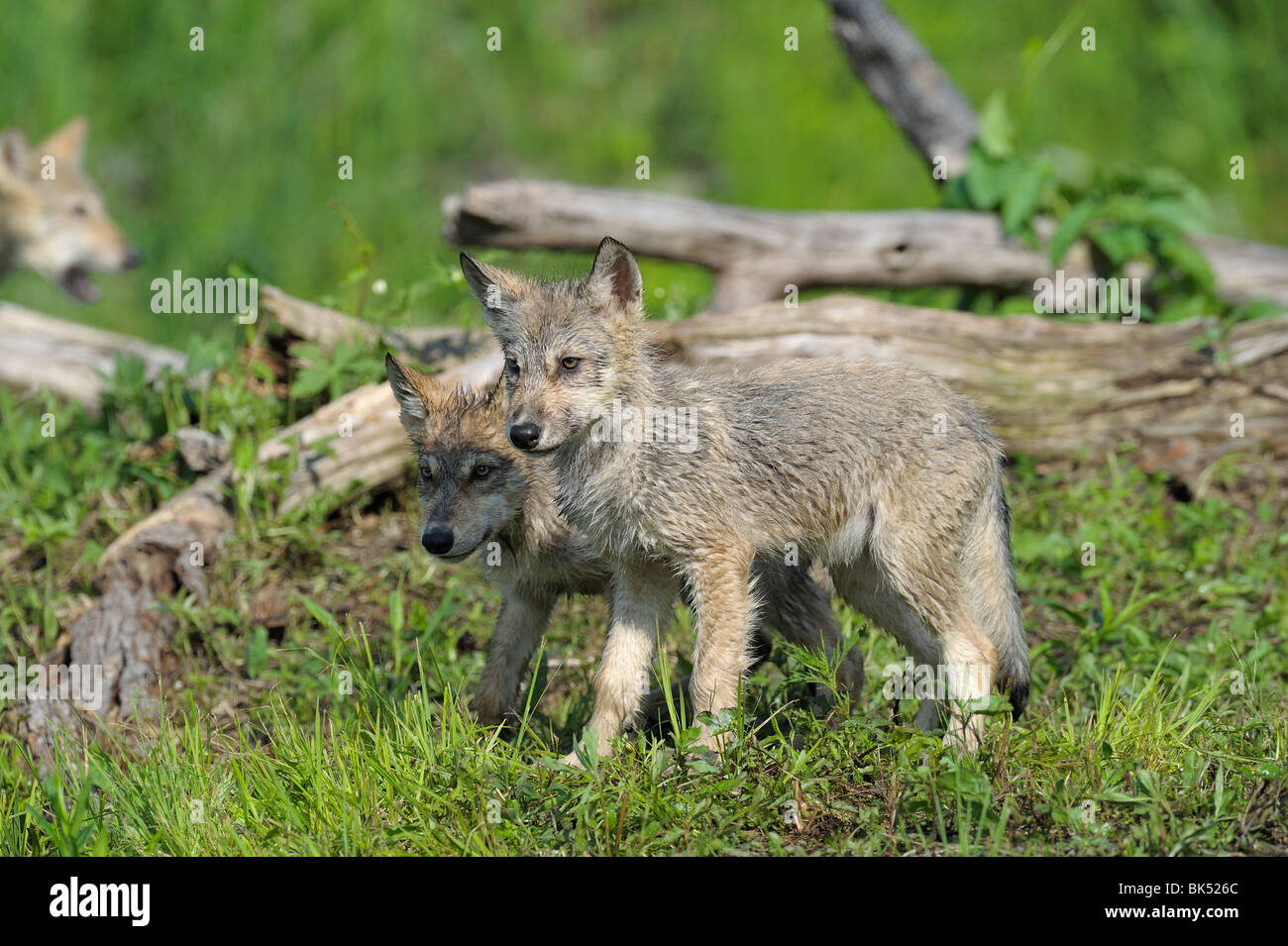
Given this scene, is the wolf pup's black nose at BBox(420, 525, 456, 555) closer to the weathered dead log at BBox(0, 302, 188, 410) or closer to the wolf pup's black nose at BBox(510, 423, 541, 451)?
the wolf pup's black nose at BBox(510, 423, 541, 451)

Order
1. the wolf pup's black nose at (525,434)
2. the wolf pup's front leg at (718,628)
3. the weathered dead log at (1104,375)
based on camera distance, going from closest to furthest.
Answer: the wolf pup's black nose at (525,434)
the wolf pup's front leg at (718,628)
the weathered dead log at (1104,375)

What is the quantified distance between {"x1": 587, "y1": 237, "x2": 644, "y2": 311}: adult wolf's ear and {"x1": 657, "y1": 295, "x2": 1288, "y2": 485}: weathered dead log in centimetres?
228

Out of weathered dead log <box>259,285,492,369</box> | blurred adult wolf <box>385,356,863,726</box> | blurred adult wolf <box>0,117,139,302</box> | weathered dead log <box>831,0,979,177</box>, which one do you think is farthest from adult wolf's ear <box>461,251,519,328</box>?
blurred adult wolf <box>0,117,139,302</box>

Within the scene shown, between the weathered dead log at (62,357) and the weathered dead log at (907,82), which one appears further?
the weathered dead log at (907,82)

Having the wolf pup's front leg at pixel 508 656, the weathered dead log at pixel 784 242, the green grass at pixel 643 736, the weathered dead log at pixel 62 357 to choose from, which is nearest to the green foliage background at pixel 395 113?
the weathered dead log at pixel 62 357

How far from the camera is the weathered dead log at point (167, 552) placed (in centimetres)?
572

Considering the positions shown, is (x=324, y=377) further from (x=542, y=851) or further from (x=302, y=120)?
(x=302, y=120)

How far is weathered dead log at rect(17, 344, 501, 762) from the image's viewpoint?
572 cm

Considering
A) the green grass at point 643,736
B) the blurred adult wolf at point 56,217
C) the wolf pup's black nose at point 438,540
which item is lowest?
the green grass at point 643,736

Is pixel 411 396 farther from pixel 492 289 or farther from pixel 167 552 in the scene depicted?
pixel 167 552

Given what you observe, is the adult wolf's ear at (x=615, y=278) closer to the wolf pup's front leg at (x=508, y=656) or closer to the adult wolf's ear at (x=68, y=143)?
the wolf pup's front leg at (x=508, y=656)

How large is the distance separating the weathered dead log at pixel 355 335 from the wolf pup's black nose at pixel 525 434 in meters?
2.67

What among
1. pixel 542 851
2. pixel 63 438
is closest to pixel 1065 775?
pixel 542 851

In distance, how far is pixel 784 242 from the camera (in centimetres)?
817
